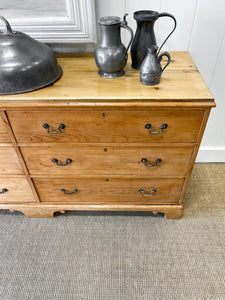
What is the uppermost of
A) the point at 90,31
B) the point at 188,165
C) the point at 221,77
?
the point at 90,31

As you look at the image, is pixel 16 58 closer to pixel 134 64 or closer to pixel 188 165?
pixel 134 64

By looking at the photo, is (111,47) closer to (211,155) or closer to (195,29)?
(195,29)

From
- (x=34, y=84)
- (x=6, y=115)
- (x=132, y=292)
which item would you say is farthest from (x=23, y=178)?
(x=132, y=292)

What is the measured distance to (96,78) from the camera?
108 centimetres

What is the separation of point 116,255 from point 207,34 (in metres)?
1.32

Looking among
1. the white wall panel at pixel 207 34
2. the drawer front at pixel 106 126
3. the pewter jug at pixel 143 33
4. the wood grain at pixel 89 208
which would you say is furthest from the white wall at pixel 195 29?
the wood grain at pixel 89 208

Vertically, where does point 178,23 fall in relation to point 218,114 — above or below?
above

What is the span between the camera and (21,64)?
944 mm

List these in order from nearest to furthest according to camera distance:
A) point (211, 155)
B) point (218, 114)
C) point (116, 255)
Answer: point (116, 255)
point (218, 114)
point (211, 155)

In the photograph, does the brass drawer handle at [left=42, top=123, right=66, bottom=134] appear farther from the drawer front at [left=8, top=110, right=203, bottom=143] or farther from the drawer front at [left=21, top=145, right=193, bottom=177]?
the drawer front at [left=21, top=145, right=193, bottom=177]

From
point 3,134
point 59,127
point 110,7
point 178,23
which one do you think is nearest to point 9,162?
point 3,134


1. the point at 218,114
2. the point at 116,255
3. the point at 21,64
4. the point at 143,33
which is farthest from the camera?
the point at 218,114

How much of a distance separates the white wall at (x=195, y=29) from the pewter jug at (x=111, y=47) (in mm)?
248

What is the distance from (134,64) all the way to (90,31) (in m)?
0.30
